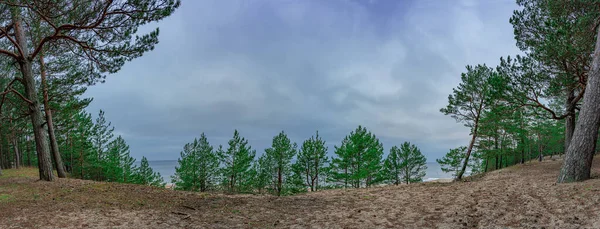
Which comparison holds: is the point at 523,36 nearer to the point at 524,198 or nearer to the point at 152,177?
the point at 524,198

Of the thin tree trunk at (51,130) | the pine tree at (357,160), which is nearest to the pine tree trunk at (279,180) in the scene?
the pine tree at (357,160)

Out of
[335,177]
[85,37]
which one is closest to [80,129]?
[85,37]

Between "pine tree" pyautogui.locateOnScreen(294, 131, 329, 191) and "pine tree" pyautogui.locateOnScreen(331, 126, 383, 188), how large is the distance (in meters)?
1.35

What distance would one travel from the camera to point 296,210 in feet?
27.0

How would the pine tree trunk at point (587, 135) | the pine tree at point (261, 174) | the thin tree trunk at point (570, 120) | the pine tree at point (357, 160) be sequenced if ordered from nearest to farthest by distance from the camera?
the pine tree trunk at point (587, 135) → the thin tree trunk at point (570, 120) → the pine tree at point (357, 160) → the pine tree at point (261, 174)

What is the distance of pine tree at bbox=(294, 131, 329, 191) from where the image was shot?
31.8 metres

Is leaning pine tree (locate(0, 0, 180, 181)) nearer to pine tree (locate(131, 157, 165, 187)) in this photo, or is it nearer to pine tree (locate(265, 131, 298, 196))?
pine tree (locate(265, 131, 298, 196))

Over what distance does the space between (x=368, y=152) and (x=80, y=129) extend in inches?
1211

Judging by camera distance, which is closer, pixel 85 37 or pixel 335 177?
pixel 85 37

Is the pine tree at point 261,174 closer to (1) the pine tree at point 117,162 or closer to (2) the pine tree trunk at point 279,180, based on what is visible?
(2) the pine tree trunk at point 279,180

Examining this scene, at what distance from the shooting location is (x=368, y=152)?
29.8 metres

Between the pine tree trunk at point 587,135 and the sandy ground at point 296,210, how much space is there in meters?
1.46

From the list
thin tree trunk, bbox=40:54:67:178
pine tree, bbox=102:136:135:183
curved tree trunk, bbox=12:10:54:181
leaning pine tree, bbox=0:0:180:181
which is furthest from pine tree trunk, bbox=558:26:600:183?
pine tree, bbox=102:136:135:183

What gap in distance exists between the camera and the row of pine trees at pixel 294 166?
3052 centimetres
